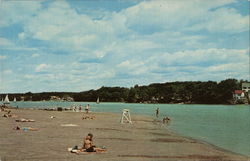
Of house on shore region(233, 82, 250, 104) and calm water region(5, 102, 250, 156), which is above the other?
house on shore region(233, 82, 250, 104)

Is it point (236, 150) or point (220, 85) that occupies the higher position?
point (220, 85)

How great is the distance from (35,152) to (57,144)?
3504mm

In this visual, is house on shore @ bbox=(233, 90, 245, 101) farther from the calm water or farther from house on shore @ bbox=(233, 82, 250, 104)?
the calm water

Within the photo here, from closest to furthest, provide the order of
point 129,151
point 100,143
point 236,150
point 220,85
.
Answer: point 129,151, point 100,143, point 236,150, point 220,85

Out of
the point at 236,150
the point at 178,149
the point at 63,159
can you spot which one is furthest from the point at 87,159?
the point at 236,150

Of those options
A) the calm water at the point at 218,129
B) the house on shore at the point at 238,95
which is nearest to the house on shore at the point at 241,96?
the house on shore at the point at 238,95

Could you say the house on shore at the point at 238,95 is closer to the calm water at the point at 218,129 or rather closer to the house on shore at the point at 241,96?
the house on shore at the point at 241,96

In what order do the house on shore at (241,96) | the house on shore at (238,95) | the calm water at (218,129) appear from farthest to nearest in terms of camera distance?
1. the house on shore at (238,95)
2. the house on shore at (241,96)
3. the calm water at (218,129)

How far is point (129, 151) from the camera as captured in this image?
768 inches

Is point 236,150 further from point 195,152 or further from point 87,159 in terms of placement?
point 87,159

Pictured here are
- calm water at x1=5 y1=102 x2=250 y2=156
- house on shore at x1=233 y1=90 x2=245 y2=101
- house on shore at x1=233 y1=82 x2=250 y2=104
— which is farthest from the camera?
house on shore at x1=233 y1=90 x2=245 y2=101

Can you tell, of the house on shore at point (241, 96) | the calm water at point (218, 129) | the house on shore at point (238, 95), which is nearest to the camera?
the calm water at point (218, 129)

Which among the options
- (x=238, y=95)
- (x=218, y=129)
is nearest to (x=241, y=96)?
(x=238, y=95)

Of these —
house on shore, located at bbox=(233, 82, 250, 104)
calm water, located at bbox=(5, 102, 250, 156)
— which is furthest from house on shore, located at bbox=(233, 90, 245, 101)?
calm water, located at bbox=(5, 102, 250, 156)
